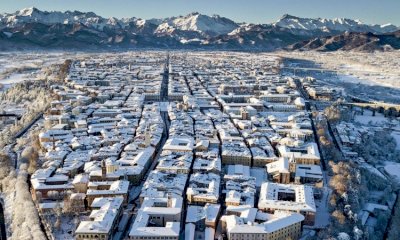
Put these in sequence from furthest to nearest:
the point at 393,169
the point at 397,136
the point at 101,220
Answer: the point at 397,136 → the point at 393,169 → the point at 101,220

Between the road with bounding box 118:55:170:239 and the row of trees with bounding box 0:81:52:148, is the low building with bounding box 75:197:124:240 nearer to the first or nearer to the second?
the road with bounding box 118:55:170:239

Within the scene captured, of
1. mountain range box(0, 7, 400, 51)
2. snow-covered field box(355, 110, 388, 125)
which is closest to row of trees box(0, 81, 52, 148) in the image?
snow-covered field box(355, 110, 388, 125)

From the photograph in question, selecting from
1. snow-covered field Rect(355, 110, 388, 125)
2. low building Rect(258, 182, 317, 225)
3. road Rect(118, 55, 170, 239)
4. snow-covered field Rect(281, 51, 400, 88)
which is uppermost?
snow-covered field Rect(281, 51, 400, 88)

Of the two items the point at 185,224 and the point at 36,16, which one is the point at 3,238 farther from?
the point at 36,16

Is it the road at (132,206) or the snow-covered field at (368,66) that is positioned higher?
the snow-covered field at (368,66)

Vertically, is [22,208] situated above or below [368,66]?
below

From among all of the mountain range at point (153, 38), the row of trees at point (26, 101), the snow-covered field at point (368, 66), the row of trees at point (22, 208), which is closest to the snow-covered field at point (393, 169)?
the row of trees at point (22, 208)

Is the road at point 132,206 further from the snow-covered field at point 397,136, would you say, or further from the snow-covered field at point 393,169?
the snow-covered field at point 397,136

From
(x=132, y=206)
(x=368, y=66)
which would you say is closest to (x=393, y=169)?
(x=132, y=206)

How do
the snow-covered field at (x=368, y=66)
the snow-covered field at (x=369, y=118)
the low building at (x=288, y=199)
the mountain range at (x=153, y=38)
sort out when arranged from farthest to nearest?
1. the mountain range at (x=153, y=38)
2. the snow-covered field at (x=368, y=66)
3. the snow-covered field at (x=369, y=118)
4. the low building at (x=288, y=199)

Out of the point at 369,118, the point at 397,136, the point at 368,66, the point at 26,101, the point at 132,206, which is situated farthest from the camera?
the point at 368,66

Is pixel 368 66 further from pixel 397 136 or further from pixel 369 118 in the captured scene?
pixel 397 136

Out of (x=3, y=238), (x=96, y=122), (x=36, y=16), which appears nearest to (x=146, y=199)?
(x=3, y=238)
